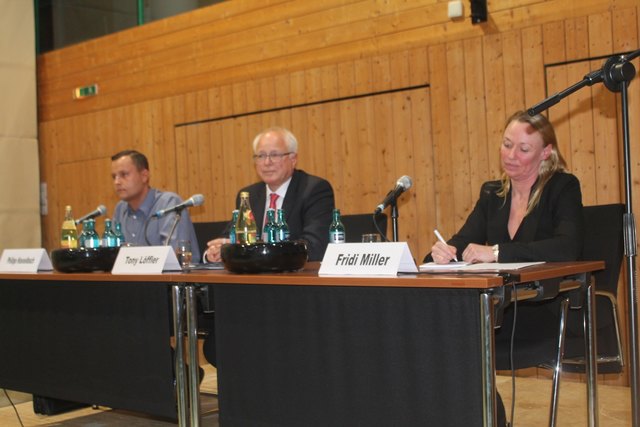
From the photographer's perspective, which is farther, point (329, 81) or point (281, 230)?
point (329, 81)

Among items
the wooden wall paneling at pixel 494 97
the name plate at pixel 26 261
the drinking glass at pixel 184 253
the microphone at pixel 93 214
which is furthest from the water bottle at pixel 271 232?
the wooden wall paneling at pixel 494 97

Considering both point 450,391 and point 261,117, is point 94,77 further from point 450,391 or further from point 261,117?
point 450,391

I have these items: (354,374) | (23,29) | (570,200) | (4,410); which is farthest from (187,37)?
(354,374)

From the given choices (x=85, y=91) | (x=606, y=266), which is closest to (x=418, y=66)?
(x=606, y=266)

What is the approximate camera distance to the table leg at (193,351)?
2342 millimetres

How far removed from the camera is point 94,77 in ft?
22.7

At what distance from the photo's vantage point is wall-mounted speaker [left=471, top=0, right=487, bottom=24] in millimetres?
4543

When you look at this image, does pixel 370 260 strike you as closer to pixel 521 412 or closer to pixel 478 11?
pixel 521 412

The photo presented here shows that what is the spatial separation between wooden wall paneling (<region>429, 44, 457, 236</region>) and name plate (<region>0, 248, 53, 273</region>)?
2.49m

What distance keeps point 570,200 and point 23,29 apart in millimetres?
6018

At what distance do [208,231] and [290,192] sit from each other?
0.66 meters

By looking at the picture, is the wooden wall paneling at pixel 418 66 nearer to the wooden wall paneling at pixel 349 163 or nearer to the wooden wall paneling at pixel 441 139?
the wooden wall paneling at pixel 441 139

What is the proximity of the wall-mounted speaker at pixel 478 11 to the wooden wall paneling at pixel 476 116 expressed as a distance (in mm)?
116

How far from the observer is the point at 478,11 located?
4555 millimetres
